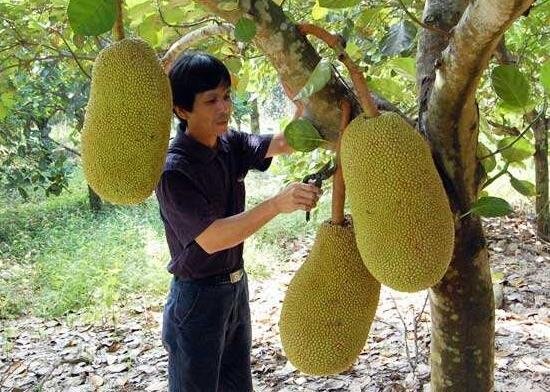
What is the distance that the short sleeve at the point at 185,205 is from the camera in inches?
53.7

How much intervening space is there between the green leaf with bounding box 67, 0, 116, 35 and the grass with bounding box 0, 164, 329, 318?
10.2ft

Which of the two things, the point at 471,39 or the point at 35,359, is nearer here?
the point at 471,39

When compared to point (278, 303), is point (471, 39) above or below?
above

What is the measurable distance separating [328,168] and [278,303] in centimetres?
261

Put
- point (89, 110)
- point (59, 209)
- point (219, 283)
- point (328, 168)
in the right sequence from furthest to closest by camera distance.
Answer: point (59, 209) < point (219, 283) < point (328, 168) < point (89, 110)

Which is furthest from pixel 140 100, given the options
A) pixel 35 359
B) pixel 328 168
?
pixel 35 359

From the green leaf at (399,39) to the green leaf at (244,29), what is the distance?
0.94ft

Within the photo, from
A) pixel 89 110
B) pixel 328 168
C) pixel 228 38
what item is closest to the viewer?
pixel 89 110

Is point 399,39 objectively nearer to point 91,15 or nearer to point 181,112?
point 91,15

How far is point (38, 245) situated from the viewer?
217 inches

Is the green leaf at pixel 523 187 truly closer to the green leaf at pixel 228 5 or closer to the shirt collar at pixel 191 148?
the green leaf at pixel 228 5

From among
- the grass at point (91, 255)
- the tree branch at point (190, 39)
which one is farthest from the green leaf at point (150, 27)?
the grass at point (91, 255)

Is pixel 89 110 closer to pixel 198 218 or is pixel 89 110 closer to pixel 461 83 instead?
pixel 461 83

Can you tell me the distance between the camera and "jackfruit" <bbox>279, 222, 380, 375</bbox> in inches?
32.8
